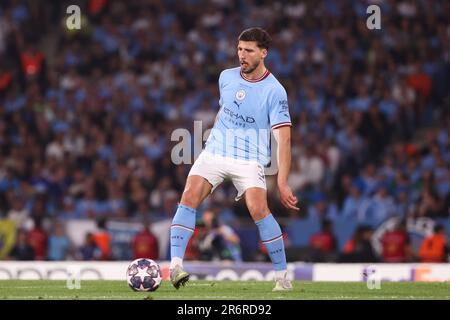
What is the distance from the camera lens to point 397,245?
20.3 metres

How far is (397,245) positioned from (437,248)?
73 cm

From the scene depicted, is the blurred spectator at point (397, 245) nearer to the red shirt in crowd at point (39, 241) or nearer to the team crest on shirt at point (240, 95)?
the red shirt in crowd at point (39, 241)

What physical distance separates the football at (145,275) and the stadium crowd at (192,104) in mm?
9452

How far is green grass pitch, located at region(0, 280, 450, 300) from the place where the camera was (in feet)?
35.7

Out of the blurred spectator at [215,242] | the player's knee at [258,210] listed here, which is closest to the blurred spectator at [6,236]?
the blurred spectator at [215,242]

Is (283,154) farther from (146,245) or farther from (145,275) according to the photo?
(146,245)

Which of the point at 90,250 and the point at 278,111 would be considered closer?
the point at 278,111

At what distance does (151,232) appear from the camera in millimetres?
21281

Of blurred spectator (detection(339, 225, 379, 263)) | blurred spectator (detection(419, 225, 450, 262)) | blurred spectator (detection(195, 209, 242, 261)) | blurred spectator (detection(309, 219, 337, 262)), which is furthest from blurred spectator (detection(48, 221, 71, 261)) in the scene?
blurred spectator (detection(419, 225, 450, 262))

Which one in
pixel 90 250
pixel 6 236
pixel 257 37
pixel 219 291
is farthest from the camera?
pixel 6 236

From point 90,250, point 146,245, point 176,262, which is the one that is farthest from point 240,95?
point 90,250
